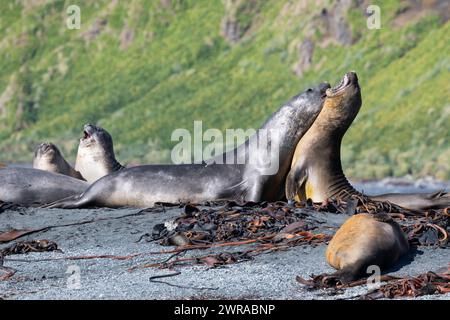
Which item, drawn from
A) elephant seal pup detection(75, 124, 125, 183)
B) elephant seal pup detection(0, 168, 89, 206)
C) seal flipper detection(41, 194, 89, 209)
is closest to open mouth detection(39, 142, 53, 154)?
elephant seal pup detection(75, 124, 125, 183)

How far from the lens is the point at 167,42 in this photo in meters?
73.3

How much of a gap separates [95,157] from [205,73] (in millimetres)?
52621

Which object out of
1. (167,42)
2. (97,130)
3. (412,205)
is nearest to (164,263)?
(412,205)

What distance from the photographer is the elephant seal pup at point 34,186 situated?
1339 centimetres

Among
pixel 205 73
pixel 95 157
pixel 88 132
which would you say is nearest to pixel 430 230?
pixel 95 157

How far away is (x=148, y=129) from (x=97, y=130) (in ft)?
154

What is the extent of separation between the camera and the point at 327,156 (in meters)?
12.5

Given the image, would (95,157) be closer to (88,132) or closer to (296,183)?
(88,132)

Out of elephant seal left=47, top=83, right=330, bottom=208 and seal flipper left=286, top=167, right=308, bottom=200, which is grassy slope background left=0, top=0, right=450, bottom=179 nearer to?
elephant seal left=47, top=83, right=330, bottom=208

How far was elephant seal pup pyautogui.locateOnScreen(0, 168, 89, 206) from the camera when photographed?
13.4 m

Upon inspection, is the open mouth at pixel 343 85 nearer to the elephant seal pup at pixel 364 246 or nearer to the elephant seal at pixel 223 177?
the elephant seal at pixel 223 177

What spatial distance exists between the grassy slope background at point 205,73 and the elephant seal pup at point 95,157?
1175 inches

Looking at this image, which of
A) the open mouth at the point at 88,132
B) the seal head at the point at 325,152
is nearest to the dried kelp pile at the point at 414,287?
the seal head at the point at 325,152
